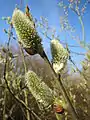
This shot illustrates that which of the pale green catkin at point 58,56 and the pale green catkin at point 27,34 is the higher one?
the pale green catkin at point 27,34

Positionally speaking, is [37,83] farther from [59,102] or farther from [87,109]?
[87,109]

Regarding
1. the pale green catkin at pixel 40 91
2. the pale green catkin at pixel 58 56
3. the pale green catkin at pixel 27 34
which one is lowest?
the pale green catkin at pixel 40 91

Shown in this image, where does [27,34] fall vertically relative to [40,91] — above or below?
above

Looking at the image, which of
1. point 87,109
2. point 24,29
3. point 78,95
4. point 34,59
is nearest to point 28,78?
point 24,29
